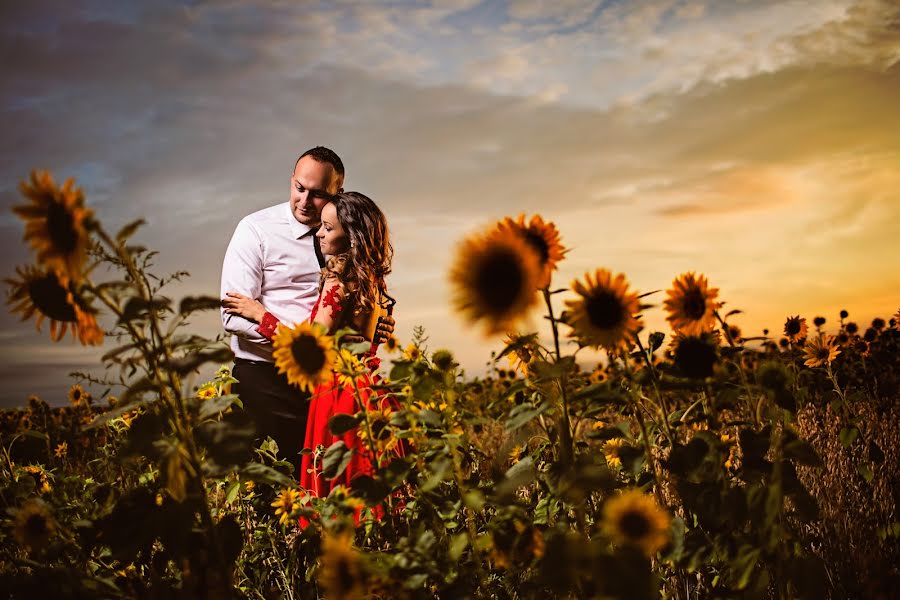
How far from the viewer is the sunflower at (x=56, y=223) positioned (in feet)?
4.23

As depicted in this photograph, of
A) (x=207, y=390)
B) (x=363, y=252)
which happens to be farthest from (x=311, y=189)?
(x=207, y=390)

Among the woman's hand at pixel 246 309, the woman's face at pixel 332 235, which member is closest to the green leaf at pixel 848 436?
the woman's face at pixel 332 235

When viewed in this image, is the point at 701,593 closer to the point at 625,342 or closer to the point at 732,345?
the point at 732,345

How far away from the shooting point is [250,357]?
15.3 ft

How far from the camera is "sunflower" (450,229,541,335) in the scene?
1.42m

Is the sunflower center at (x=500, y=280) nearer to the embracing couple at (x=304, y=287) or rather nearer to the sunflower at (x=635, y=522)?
the sunflower at (x=635, y=522)

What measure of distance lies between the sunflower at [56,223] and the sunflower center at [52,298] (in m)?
0.08

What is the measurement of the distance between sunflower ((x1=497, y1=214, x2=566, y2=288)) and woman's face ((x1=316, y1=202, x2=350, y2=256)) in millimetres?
2925

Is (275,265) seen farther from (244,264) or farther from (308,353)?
(308,353)

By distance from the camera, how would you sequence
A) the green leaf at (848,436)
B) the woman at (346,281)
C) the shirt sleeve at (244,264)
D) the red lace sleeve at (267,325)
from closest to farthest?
the green leaf at (848,436) → the woman at (346,281) → the red lace sleeve at (267,325) → the shirt sleeve at (244,264)

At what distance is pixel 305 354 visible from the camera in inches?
65.3

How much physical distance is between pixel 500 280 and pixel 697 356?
0.49 meters

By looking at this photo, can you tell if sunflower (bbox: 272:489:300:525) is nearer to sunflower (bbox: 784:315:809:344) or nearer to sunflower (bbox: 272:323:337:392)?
sunflower (bbox: 272:323:337:392)

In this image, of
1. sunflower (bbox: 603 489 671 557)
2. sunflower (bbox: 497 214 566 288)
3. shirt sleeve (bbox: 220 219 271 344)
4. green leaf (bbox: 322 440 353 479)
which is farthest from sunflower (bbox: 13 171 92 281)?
shirt sleeve (bbox: 220 219 271 344)
